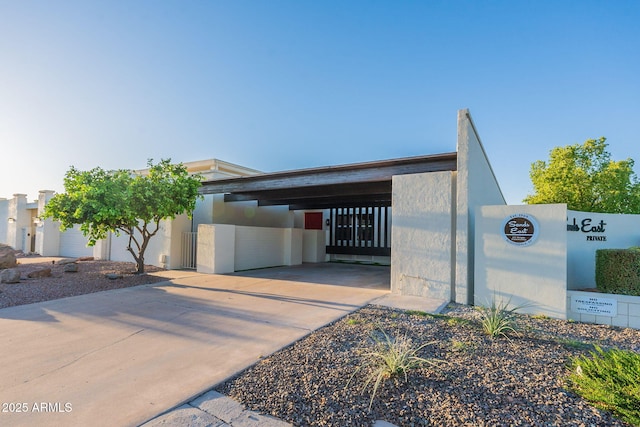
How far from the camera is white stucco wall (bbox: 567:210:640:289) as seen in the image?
7812mm

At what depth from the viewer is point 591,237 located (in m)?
7.98

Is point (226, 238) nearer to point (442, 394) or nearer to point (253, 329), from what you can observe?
point (253, 329)

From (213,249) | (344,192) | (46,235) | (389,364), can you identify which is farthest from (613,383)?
(46,235)

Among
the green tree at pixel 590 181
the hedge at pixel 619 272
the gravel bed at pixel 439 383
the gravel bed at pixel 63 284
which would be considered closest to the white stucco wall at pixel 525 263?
the hedge at pixel 619 272

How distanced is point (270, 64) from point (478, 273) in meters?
8.99

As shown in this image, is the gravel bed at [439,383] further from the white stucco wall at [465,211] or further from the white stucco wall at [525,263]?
the white stucco wall at [465,211]

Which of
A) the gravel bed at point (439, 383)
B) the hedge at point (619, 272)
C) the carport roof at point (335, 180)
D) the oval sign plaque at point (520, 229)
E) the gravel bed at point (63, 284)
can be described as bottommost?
the gravel bed at point (63, 284)

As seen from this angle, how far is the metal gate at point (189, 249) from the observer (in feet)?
42.1

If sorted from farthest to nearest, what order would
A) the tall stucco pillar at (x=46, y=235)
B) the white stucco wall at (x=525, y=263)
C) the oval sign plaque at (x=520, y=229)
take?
the tall stucco pillar at (x=46, y=235) → the oval sign plaque at (x=520, y=229) → the white stucco wall at (x=525, y=263)

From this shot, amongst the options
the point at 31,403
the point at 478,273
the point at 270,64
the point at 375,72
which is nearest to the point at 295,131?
the point at 270,64

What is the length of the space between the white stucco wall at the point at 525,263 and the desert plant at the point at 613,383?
2946 mm

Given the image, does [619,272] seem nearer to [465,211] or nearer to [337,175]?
[465,211]

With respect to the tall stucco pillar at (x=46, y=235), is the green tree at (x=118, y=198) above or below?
above

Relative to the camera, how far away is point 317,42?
32.8 feet
